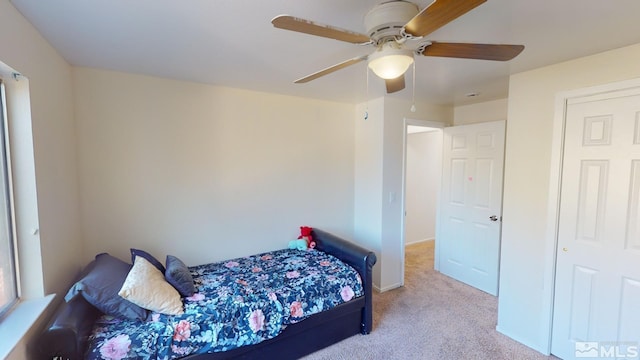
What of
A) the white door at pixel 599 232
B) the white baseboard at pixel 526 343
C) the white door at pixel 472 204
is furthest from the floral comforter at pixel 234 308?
the white door at pixel 472 204

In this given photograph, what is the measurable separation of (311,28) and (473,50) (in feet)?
2.59

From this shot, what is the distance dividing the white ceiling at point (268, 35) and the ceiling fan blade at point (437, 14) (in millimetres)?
282

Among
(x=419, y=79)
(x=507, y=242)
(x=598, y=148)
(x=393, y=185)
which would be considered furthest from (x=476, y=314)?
(x=419, y=79)

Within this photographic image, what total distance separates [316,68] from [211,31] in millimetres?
864

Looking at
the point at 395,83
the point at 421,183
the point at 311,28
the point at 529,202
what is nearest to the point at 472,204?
the point at 529,202

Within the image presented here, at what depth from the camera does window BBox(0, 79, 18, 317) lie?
4.99ft

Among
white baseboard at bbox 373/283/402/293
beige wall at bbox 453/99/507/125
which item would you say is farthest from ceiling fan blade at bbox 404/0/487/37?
white baseboard at bbox 373/283/402/293

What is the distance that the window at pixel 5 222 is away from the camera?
152cm

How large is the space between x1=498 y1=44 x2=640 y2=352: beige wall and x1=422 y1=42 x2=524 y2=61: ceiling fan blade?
1280 millimetres

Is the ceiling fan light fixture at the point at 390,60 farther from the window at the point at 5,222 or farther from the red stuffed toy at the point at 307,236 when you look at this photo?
the red stuffed toy at the point at 307,236

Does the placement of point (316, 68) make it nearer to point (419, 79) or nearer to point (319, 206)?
point (419, 79)

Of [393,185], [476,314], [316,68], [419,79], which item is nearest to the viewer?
[316,68]

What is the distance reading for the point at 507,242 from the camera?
2537 millimetres

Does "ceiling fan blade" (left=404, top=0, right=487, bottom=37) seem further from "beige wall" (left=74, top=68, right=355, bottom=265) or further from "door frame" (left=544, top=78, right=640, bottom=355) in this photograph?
"beige wall" (left=74, top=68, right=355, bottom=265)
